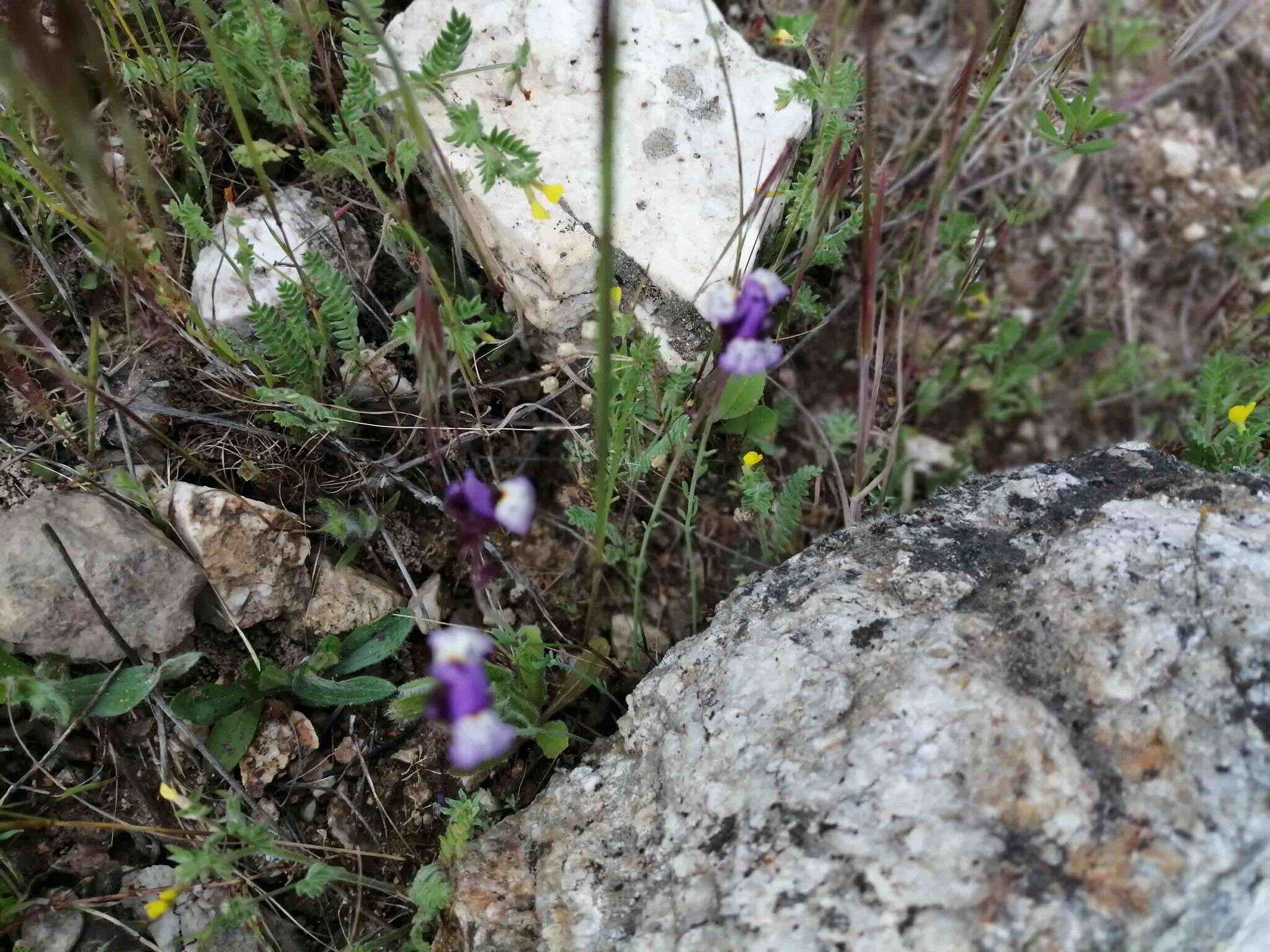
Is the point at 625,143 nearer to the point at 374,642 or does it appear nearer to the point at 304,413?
the point at 304,413

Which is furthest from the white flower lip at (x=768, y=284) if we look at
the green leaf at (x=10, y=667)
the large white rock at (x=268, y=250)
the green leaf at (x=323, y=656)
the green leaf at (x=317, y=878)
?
the green leaf at (x=10, y=667)

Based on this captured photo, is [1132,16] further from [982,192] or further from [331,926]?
[331,926]

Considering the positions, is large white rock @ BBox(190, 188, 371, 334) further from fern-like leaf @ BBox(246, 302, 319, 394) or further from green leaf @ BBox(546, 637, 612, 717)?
green leaf @ BBox(546, 637, 612, 717)

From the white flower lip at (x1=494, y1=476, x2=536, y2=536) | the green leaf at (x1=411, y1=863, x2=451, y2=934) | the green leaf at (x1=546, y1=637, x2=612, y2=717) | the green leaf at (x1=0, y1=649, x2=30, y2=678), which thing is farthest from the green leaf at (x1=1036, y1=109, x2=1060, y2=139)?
the green leaf at (x1=0, y1=649, x2=30, y2=678)

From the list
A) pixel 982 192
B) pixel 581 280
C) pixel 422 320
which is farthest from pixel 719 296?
pixel 982 192

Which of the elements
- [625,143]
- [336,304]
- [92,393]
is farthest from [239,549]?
[625,143]
